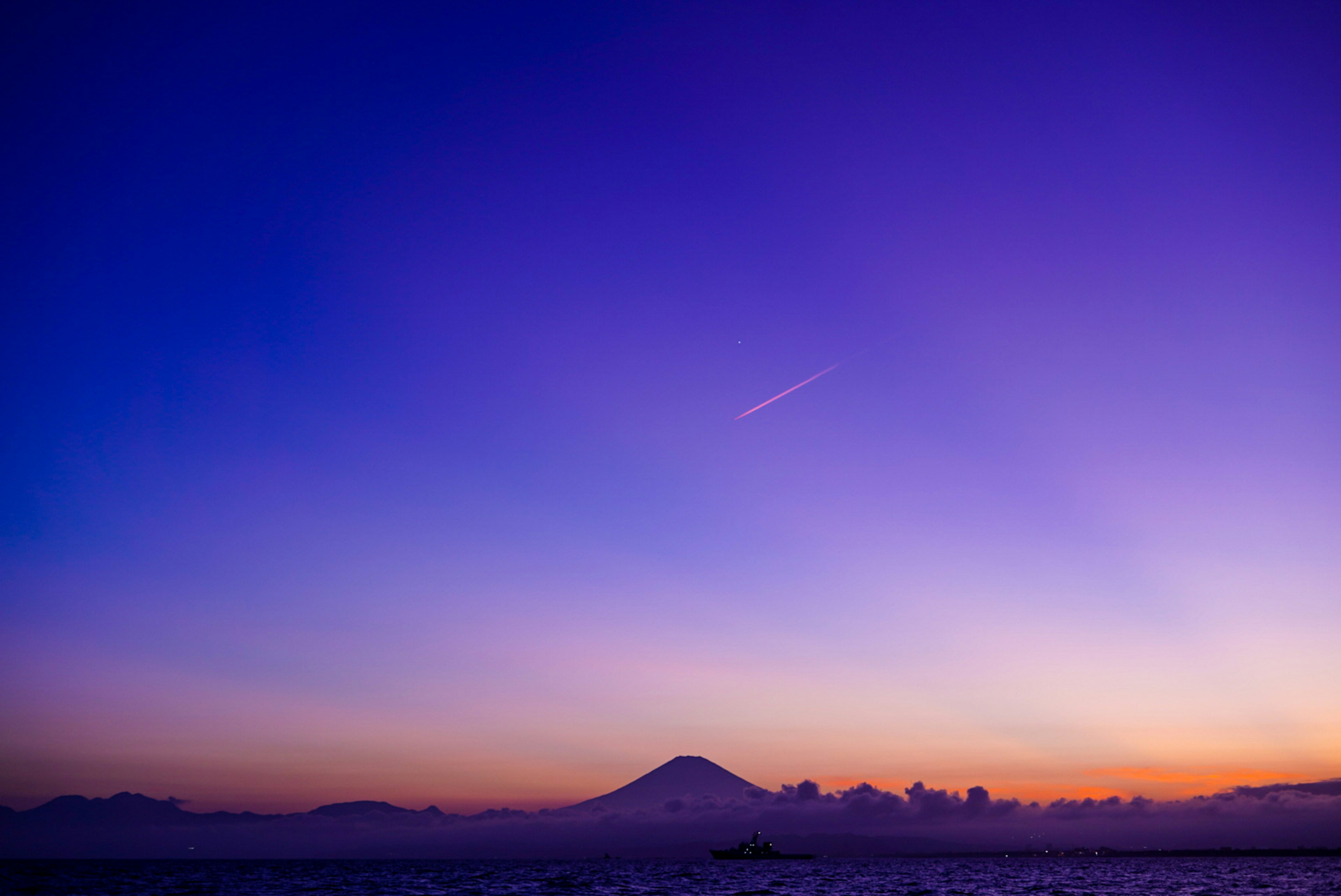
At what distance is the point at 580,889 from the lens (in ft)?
539

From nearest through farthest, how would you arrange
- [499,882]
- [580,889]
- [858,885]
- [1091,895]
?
[1091,895] < [580,889] < [858,885] < [499,882]

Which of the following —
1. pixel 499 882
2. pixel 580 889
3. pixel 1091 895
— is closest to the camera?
pixel 1091 895

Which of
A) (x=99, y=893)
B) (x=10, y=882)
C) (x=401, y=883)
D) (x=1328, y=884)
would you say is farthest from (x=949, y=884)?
(x=10, y=882)

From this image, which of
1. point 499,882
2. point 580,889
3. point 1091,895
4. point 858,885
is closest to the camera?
point 1091,895

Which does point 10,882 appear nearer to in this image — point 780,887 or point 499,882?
point 499,882

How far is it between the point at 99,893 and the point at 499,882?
78.8m

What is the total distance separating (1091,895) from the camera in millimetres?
149750

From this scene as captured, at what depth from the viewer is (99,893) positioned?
153750mm

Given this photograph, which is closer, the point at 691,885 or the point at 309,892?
the point at 309,892

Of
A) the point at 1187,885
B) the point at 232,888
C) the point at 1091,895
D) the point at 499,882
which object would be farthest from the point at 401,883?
the point at 1187,885

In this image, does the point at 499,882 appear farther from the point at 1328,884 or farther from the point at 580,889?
the point at 1328,884

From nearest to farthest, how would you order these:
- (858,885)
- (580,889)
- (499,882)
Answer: (580,889) < (858,885) < (499,882)

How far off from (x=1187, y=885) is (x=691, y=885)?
10825 cm

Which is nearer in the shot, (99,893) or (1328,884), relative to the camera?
(99,893)
